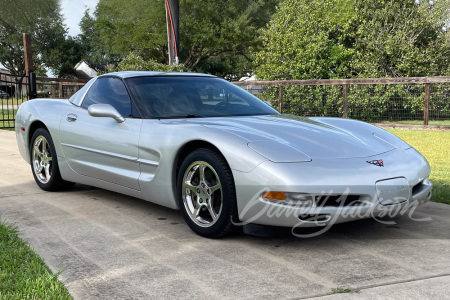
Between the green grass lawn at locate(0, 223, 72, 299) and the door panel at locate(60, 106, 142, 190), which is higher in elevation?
the door panel at locate(60, 106, 142, 190)

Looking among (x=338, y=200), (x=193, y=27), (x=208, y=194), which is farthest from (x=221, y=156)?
(x=193, y=27)

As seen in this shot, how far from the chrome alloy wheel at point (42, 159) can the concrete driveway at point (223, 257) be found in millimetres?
802

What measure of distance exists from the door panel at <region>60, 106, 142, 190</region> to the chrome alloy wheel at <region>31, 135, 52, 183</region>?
44 cm

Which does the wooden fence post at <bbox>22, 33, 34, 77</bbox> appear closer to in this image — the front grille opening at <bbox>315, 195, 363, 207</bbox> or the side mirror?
the side mirror

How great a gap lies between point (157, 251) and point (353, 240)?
54.2 inches

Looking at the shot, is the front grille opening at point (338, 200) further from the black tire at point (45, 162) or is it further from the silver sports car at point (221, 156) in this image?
the black tire at point (45, 162)

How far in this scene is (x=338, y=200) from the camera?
3.44 metres

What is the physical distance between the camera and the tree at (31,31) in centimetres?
6059

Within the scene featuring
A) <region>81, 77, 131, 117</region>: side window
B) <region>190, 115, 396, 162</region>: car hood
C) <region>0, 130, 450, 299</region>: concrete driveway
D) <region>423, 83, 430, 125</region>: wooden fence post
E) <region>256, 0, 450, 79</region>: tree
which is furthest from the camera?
<region>256, 0, 450, 79</region>: tree

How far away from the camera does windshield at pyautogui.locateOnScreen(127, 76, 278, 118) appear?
4559 mm

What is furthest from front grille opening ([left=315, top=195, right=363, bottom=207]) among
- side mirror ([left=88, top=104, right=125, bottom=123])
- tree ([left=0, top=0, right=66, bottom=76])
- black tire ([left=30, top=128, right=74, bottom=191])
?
tree ([left=0, top=0, right=66, bottom=76])

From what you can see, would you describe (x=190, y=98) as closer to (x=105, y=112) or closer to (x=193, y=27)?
(x=105, y=112)

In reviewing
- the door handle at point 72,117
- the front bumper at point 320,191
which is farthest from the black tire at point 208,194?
the door handle at point 72,117

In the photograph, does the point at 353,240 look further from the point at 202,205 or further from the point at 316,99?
the point at 316,99
